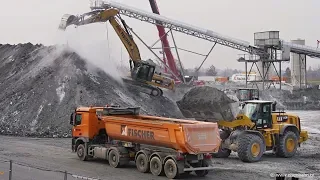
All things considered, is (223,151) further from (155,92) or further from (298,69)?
(298,69)

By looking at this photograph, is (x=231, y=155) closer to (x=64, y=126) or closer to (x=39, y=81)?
(x=64, y=126)

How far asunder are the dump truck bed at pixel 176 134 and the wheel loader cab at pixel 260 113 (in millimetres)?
4779

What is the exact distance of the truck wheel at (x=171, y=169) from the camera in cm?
1327

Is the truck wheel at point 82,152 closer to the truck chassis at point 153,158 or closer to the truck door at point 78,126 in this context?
the truck chassis at point 153,158

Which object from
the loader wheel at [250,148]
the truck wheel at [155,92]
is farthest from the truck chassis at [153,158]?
the truck wheel at [155,92]

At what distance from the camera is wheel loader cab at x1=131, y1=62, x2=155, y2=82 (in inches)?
1217

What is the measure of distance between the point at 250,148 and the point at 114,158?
5.19 metres

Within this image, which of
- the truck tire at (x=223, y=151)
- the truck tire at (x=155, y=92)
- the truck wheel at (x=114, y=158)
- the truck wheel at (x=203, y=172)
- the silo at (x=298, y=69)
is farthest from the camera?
the silo at (x=298, y=69)

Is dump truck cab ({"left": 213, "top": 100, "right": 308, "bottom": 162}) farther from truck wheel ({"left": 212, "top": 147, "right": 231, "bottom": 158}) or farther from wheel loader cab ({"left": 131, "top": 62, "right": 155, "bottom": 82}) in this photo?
wheel loader cab ({"left": 131, "top": 62, "right": 155, "bottom": 82})

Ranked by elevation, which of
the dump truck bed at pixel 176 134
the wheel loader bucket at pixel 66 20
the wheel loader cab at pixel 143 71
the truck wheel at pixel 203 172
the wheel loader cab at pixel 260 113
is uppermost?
the wheel loader bucket at pixel 66 20

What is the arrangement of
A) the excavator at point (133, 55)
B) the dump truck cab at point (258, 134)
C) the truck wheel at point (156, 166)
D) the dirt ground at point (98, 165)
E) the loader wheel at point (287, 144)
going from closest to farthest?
the truck wheel at point (156, 166) → the dirt ground at point (98, 165) → the dump truck cab at point (258, 134) → the loader wheel at point (287, 144) → the excavator at point (133, 55)

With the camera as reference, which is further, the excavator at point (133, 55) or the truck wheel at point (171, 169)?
Answer: the excavator at point (133, 55)

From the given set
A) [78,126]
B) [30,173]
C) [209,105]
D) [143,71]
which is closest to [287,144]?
[209,105]

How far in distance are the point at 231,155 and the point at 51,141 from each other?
9.52m
